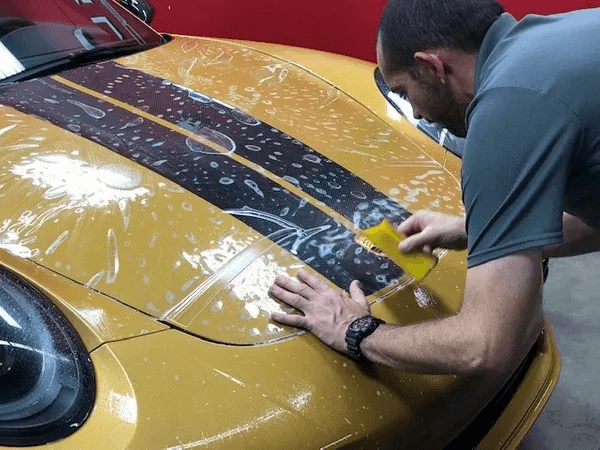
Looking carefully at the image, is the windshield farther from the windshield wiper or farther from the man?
the man

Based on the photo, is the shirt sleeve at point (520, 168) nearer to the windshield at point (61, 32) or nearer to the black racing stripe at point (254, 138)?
the black racing stripe at point (254, 138)

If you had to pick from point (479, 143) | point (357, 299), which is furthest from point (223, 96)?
point (479, 143)

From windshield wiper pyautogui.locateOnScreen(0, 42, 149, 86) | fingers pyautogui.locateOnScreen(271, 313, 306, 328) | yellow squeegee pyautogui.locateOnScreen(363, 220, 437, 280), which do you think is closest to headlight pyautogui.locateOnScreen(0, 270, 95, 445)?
fingers pyautogui.locateOnScreen(271, 313, 306, 328)

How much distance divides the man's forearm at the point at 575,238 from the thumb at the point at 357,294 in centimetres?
46

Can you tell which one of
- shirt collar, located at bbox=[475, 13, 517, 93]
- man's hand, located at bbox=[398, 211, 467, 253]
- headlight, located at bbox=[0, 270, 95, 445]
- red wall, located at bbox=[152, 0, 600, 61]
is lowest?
red wall, located at bbox=[152, 0, 600, 61]

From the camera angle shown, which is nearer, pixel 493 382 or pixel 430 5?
pixel 430 5

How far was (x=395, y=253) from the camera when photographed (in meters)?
1.48

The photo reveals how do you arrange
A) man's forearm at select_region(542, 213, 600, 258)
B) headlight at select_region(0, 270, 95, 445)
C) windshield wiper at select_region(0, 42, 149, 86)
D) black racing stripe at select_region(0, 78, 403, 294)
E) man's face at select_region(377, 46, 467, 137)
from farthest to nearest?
windshield wiper at select_region(0, 42, 149, 86) < man's forearm at select_region(542, 213, 600, 258) < black racing stripe at select_region(0, 78, 403, 294) < man's face at select_region(377, 46, 467, 137) < headlight at select_region(0, 270, 95, 445)

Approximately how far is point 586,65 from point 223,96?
1034mm

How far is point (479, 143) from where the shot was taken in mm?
1143

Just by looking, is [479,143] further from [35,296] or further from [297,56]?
[297,56]

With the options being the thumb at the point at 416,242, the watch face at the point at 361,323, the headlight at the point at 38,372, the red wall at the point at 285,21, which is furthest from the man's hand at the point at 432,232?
the red wall at the point at 285,21

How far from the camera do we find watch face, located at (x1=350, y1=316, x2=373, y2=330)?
4.15ft

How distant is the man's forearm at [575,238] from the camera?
161 cm
